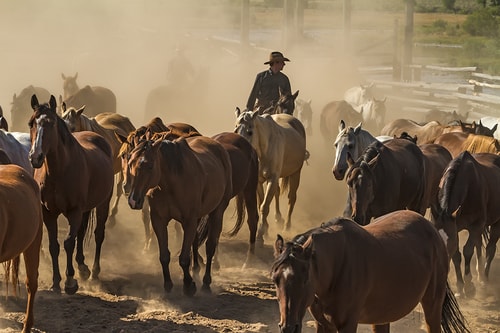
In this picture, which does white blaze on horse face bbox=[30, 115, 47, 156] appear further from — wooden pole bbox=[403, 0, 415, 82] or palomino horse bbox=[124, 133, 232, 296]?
wooden pole bbox=[403, 0, 415, 82]

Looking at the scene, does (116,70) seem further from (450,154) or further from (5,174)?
(5,174)

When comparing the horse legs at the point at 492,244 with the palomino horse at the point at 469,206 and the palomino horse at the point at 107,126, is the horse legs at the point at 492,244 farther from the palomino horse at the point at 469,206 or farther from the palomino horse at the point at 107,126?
the palomino horse at the point at 107,126

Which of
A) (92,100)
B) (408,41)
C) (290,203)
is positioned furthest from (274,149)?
(408,41)

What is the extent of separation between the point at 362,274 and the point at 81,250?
521 cm

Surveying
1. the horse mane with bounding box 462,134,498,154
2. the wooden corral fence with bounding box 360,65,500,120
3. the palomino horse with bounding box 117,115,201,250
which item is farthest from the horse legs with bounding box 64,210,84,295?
the wooden corral fence with bounding box 360,65,500,120

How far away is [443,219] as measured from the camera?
1018 centimetres

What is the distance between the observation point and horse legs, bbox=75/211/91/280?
1067 centimetres

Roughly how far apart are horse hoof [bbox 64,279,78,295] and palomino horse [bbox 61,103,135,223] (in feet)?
6.91

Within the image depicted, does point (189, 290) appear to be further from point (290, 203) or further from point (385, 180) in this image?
point (290, 203)

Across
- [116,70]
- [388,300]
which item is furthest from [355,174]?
[116,70]

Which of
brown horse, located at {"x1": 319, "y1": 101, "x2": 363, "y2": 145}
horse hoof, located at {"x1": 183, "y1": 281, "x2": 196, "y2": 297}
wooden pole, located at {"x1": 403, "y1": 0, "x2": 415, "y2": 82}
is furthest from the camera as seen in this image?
wooden pole, located at {"x1": 403, "y1": 0, "x2": 415, "y2": 82}

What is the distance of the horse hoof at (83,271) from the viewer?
10656mm

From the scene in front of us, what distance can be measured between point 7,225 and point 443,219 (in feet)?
15.1

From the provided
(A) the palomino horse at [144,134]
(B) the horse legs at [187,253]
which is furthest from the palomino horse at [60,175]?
(B) the horse legs at [187,253]
